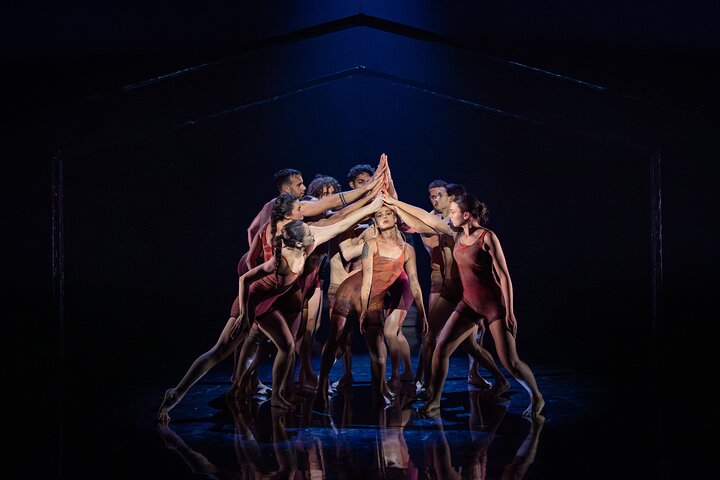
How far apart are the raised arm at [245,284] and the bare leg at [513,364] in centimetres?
167

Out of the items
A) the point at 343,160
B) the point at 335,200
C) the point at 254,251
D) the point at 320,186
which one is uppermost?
the point at 343,160

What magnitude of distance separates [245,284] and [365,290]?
104 centimetres

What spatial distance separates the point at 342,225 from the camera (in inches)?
244

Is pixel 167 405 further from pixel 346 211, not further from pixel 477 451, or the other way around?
pixel 477 451

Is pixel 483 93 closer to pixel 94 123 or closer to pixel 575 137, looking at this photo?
pixel 575 137

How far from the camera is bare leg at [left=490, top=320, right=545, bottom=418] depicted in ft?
18.7

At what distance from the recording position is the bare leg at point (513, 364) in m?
5.69

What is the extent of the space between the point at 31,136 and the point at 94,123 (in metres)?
0.65

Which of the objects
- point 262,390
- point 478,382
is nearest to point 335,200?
point 262,390

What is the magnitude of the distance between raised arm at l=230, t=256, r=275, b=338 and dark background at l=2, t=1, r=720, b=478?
1.28m

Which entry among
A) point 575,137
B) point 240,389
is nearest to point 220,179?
point 240,389

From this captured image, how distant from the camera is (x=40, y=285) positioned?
702cm

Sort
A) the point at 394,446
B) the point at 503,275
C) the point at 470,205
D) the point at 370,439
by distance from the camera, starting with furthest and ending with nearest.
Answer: the point at 470,205, the point at 503,275, the point at 370,439, the point at 394,446

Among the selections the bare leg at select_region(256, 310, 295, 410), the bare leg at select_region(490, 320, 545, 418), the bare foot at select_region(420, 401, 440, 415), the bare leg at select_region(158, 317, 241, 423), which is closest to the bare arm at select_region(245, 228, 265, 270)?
the bare leg at select_region(256, 310, 295, 410)
